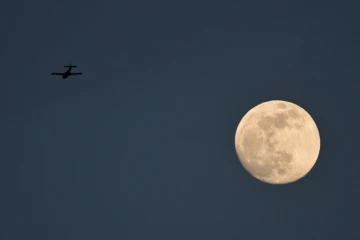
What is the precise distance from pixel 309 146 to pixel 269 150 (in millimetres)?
4864

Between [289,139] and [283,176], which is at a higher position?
[289,139]

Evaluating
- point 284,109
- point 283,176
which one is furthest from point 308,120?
point 283,176

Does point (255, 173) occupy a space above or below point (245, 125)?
below

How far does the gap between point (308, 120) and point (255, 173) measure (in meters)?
9.35

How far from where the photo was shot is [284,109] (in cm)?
6788

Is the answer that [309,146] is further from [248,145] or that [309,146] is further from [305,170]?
[248,145]

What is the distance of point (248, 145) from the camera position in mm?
67562

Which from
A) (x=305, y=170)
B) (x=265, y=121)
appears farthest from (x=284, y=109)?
(x=305, y=170)

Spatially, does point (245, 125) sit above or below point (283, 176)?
above

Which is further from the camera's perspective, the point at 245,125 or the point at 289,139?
the point at 245,125

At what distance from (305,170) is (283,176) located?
113 inches

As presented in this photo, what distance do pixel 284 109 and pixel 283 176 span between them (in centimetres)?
827

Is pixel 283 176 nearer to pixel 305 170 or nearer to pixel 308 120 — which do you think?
pixel 305 170

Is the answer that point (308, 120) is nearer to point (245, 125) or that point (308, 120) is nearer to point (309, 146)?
point (309, 146)
